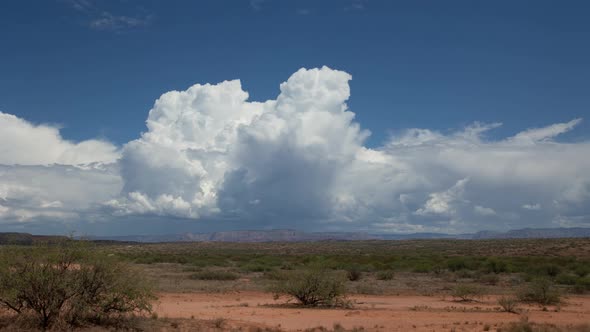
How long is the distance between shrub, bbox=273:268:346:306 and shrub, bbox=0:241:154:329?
36.0 feet

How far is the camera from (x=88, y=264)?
711 inches

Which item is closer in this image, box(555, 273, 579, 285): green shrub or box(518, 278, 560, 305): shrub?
box(518, 278, 560, 305): shrub

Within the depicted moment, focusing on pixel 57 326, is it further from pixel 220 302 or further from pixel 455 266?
pixel 455 266

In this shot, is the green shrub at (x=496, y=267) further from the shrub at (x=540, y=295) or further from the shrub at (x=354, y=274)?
the shrub at (x=540, y=295)

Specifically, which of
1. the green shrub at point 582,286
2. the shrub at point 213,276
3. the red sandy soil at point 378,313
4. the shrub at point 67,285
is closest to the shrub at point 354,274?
the shrub at point 213,276

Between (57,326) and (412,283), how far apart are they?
31.1 metres

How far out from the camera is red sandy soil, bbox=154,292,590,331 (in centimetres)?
2200

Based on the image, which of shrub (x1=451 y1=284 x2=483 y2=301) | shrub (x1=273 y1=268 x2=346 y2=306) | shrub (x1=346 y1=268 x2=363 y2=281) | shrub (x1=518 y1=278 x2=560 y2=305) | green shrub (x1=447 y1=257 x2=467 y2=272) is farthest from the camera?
green shrub (x1=447 y1=257 x2=467 y2=272)

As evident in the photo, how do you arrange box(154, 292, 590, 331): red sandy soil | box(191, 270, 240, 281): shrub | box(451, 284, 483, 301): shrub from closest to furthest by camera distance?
box(154, 292, 590, 331): red sandy soil, box(451, 284, 483, 301): shrub, box(191, 270, 240, 281): shrub

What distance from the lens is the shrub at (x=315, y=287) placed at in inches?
1099

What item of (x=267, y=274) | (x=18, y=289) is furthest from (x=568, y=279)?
(x=18, y=289)

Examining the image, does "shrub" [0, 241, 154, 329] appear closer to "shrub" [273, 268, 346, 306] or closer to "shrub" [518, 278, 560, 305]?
"shrub" [273, 268, 346, 306]

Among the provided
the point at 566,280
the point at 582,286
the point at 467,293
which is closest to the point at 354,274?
the point at 467,293

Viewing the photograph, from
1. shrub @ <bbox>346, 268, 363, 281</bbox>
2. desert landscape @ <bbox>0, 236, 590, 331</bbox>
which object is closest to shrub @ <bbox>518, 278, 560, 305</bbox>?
desert landscape @ <bbox>0, 236, 590, 331</bbox>
